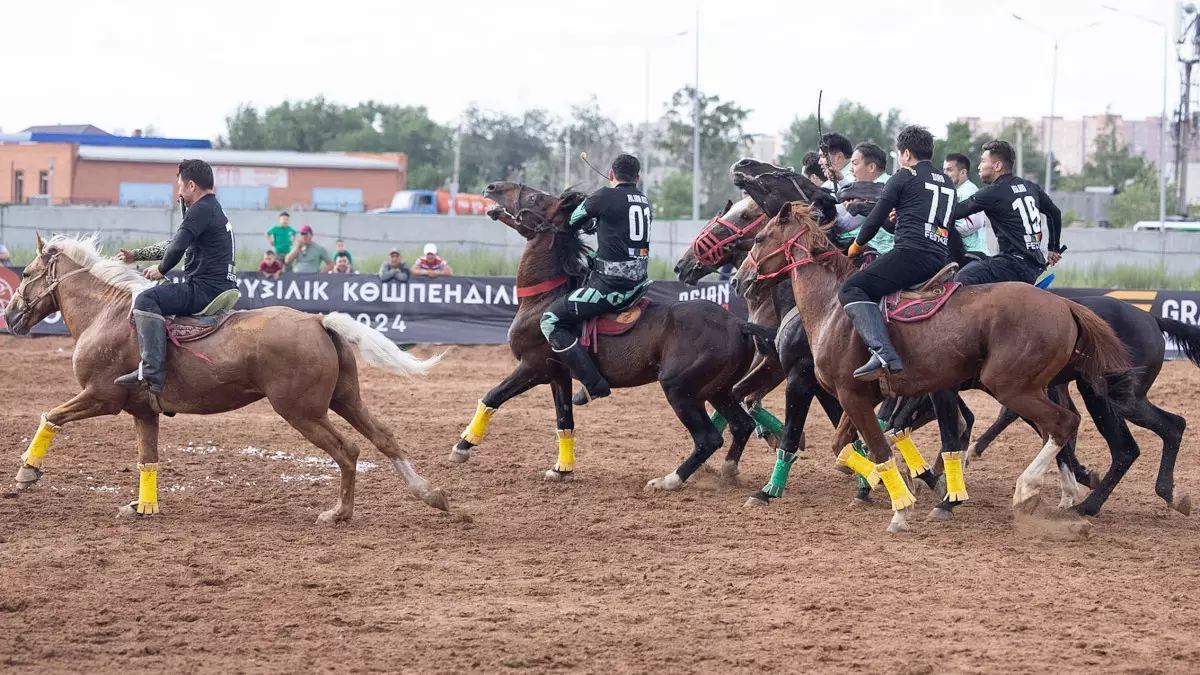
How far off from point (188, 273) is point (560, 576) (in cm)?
353

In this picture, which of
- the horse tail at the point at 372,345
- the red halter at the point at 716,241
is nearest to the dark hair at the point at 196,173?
the horse tail at the point at 372,345

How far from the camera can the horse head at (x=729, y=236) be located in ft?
32.6

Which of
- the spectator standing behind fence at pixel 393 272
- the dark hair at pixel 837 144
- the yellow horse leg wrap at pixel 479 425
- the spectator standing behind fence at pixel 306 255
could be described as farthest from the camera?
the spectator standing behind fence at pixel 306 255

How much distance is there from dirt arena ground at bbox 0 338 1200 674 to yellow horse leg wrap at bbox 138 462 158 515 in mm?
214

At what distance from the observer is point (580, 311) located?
10055 millimetres

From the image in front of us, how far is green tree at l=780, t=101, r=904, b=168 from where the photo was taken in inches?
2112

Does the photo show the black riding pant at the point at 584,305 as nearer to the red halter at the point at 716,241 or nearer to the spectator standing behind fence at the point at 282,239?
the red halter at the point at 716,241

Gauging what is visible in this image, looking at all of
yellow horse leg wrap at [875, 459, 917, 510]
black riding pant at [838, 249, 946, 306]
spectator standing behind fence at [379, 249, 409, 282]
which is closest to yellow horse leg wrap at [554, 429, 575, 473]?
yellow horse leg wrap at [875, 459, 917, 510]

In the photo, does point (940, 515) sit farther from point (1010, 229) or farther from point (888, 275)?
point (1010, 229)

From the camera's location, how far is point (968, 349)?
8.23m

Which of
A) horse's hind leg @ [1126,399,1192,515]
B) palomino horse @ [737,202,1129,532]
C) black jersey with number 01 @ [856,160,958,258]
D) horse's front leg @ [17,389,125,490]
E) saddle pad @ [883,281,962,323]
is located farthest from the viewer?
horse's hind leg @ [1126,399,1192,515]

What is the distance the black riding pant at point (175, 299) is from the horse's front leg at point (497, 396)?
2.56m

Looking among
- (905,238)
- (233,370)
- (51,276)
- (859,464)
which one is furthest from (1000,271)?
(51,276)

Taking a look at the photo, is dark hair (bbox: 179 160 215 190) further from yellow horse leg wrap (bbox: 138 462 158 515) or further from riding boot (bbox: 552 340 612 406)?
riding boot (bbox: 552 340 612 406)
